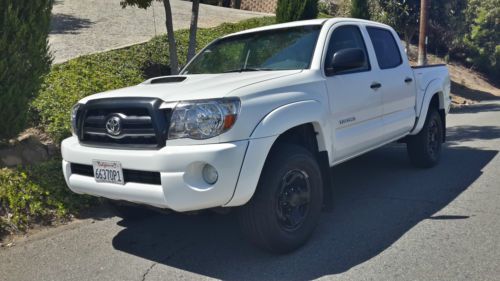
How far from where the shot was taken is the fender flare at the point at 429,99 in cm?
631

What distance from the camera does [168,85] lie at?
434cm

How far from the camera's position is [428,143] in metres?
6.71

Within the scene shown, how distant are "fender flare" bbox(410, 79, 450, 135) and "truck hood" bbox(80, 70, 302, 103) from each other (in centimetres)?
256

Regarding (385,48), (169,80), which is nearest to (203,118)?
(169,80)

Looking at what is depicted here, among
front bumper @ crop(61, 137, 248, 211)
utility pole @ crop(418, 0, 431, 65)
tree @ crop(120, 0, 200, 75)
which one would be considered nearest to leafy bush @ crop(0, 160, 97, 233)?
front bumper @ crop(61, 137, 248, 211)

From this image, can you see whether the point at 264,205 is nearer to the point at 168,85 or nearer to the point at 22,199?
the point at 168,85

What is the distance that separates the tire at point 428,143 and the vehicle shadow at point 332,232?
16 centimetres

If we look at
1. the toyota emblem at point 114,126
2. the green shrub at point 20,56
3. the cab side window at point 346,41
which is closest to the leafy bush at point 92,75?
the green shrub at point 20,56

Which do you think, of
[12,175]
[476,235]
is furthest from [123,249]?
[476,235]

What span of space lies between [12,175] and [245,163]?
3.09 meters

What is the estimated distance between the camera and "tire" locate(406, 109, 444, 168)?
658 centimetres

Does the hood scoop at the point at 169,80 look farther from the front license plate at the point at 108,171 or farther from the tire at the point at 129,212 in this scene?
the tire at the point at 129,212

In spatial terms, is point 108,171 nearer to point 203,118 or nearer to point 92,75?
point 203,118

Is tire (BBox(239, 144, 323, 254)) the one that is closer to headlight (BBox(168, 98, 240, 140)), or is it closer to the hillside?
headlight (BBox(168, 98, 240, 140))
